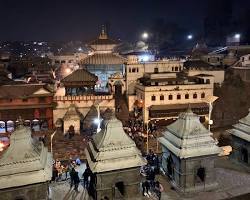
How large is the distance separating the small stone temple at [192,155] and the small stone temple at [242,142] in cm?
283

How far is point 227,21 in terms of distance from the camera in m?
92.5

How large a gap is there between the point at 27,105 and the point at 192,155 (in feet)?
104


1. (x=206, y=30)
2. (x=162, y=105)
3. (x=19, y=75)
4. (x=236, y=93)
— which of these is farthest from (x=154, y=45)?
(x=162, y=105)

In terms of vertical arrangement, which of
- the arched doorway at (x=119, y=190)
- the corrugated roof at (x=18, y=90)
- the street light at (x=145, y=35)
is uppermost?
the street light at (x=145, y=35)

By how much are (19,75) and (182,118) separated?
207ft

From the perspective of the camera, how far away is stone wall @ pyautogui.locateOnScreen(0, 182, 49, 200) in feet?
36.6

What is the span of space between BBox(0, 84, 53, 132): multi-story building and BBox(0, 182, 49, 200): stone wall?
3041cm

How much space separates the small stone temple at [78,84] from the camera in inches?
1708

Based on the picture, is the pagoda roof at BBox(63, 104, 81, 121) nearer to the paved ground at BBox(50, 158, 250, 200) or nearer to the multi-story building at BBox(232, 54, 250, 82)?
the paved ground at BBox(50, 158, 250, 200)

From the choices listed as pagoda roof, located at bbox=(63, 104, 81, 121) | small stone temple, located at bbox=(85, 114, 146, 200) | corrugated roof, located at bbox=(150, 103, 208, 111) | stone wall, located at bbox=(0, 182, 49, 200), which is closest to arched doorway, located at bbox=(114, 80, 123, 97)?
corrugated roof, located at bbox=(150, 103, 208, 111)

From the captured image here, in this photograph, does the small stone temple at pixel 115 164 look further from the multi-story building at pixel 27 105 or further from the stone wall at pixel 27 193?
the multi-story building at pixel 27 105

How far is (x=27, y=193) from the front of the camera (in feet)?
37.3

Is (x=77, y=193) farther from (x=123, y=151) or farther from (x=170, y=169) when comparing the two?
(x=170, y=169)

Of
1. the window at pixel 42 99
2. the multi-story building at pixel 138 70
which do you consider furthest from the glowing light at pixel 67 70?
the window at pixel 42 99
